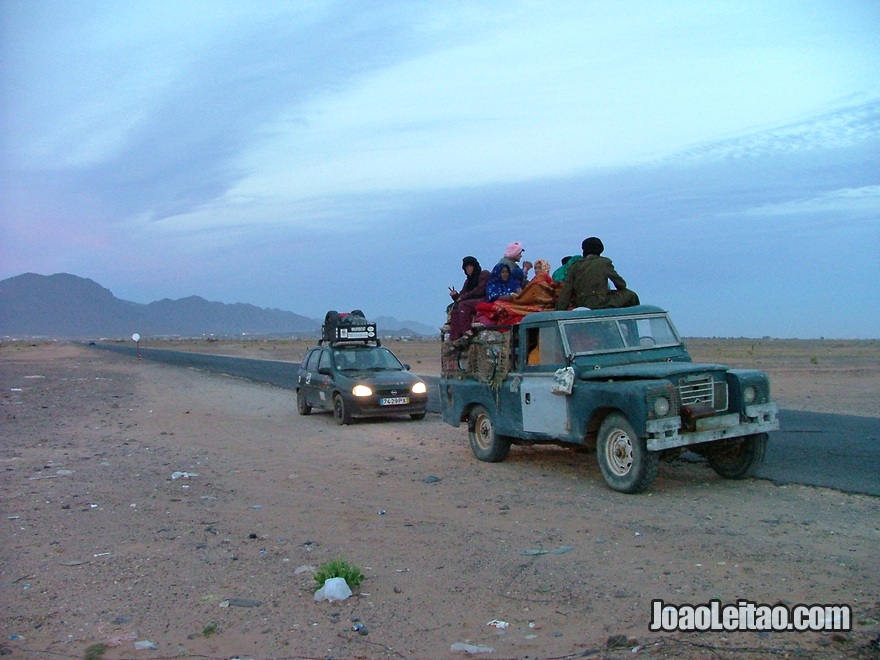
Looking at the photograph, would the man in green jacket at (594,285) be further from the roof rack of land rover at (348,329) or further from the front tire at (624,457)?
the roof rack of land rover at (348,329)

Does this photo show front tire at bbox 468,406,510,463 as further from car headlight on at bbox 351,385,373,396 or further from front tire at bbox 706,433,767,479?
car headlight on at bbox 351,385,373,396

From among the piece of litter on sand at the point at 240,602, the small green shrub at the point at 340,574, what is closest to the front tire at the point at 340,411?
the small green shrub at the point at 340,574

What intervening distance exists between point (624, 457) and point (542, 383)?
1.54 metres

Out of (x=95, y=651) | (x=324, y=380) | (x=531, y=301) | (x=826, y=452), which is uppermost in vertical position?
(x=531, y=301)

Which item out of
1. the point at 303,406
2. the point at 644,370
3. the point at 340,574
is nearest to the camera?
the point at 340,574

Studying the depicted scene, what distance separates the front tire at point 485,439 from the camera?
10961 mm

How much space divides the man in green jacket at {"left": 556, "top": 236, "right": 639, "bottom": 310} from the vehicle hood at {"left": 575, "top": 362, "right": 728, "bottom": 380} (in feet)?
3.59

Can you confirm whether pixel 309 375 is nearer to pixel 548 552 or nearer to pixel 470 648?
pixel 548 552

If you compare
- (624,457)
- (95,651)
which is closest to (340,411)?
(624,457)

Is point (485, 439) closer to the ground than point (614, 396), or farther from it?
closer to the ground

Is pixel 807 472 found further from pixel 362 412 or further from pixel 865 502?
pixel 362 412

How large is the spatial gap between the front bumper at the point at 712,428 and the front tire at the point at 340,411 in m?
8.59

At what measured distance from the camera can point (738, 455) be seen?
9273 mm

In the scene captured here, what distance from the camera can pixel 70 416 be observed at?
695 inches
